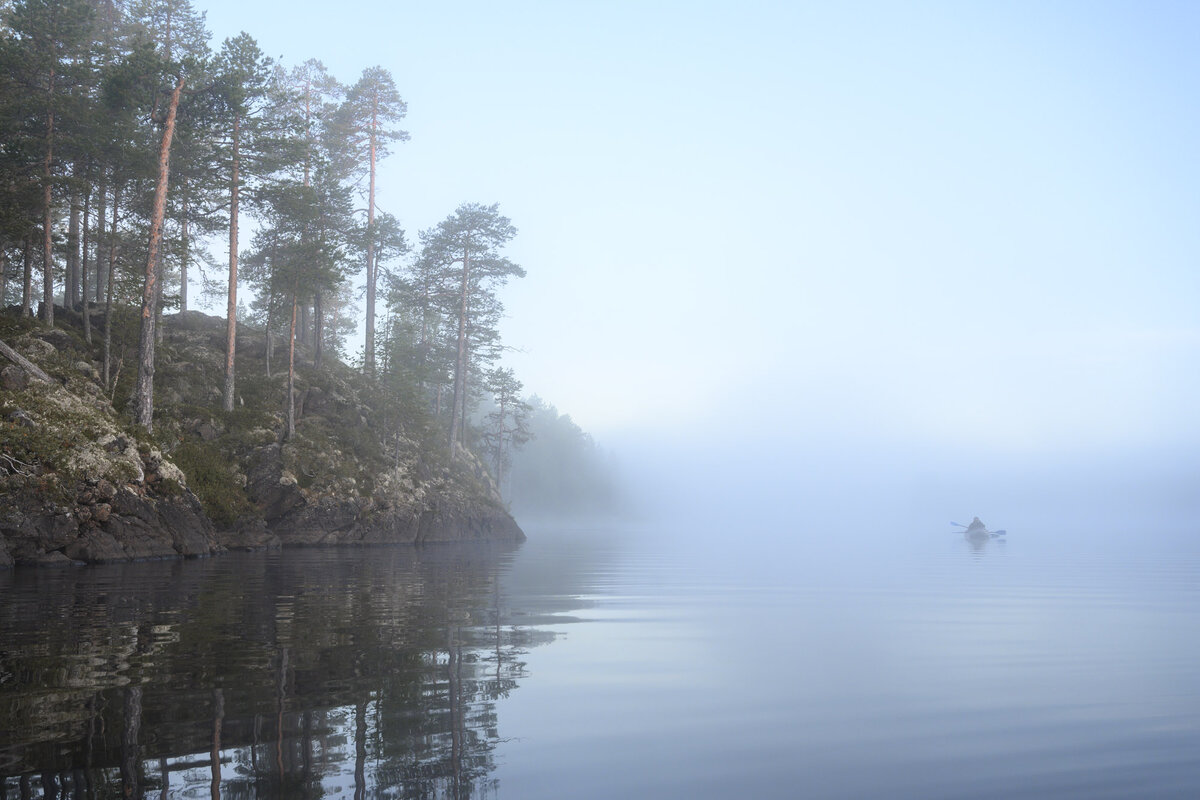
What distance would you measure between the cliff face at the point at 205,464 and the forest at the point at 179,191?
1.14m

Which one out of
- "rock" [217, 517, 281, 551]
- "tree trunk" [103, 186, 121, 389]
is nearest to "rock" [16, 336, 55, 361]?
"tree trunk" [103, 186, 121, 389]

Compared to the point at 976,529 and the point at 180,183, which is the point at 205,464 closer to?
the point at 180,183

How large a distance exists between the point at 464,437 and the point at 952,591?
1722 inches

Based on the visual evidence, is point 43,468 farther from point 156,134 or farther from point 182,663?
point 156,134

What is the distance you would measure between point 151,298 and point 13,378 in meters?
6.11

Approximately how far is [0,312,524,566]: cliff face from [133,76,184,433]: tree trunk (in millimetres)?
810

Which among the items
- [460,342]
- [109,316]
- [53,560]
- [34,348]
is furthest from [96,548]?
[460,342]

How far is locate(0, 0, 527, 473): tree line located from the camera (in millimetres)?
26500

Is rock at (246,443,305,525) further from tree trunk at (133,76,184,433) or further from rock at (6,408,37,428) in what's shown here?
rock at (6,408,37,428)

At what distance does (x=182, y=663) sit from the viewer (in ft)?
21.2

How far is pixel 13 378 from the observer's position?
2025 cm

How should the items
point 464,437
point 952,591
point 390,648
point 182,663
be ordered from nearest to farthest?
point 182,663, point 390,648, point 952,591, point 464,437

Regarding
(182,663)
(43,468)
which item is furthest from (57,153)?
(182,663)

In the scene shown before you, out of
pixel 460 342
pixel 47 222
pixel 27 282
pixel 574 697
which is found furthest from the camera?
pixel 460 342
